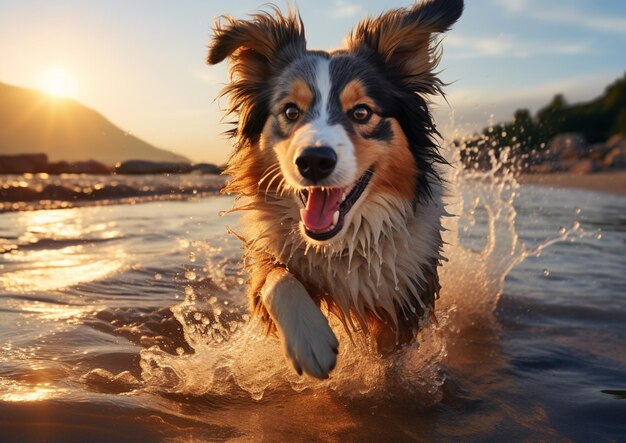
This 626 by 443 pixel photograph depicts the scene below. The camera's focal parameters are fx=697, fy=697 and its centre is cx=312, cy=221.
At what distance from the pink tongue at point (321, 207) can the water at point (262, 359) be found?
77 cm

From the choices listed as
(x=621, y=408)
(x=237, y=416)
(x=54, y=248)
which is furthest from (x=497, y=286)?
(x=54, y=248)

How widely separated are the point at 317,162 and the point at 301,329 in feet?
2.35

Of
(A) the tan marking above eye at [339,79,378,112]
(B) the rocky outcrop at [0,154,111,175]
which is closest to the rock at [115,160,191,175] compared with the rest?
(B) the rocky outcrop at [0,154,111,175]

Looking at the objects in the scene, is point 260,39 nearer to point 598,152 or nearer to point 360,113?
Result: point 360,113

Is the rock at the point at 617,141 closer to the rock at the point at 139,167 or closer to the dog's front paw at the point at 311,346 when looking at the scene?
the rock at the point at 139,167

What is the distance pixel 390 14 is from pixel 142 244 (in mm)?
4262

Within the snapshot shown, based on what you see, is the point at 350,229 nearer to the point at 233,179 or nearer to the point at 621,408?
the point at 233,179

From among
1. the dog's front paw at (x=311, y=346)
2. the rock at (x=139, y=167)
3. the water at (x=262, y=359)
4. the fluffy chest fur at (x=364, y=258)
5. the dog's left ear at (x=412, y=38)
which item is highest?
the dog's left ear at (x=412, y=38)

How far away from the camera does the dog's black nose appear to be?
9.81 feet

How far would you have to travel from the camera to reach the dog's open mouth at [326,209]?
→ 3.28 meters

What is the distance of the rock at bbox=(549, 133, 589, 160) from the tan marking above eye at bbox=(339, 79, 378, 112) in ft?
85.7

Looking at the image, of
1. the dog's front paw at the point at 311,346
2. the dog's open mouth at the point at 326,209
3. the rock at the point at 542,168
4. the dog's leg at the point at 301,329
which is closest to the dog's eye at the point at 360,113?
the dog's open mouth at the point at 326,209

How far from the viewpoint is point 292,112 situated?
11.6 feet

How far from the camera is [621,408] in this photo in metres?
3.21
